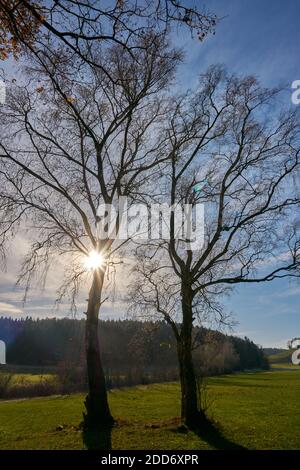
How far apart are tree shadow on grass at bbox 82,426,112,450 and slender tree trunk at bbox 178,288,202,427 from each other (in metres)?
2.88

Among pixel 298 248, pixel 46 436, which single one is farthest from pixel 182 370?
pixel 298 248

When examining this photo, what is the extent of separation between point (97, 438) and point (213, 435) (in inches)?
150

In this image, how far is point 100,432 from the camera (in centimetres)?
1353

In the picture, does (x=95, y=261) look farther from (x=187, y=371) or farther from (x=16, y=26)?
(x=16, y=26)

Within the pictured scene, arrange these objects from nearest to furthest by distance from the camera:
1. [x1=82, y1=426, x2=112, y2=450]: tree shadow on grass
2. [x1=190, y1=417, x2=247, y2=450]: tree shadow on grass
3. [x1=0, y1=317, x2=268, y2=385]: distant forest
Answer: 1. [x1=82, y1=426, x2=112, y2=450]: tree shadow on grass
2. [x1=190, y1=417, x2=247, y2=450]: tree shadow on grass
3. [x1=0, y1=317, x2=268, y2=385]: distant forest

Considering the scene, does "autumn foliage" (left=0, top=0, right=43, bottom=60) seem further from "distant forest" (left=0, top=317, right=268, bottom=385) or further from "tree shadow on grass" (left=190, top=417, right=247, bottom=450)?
"distant forest" (left=0, top=317, right=268, bottom=385)

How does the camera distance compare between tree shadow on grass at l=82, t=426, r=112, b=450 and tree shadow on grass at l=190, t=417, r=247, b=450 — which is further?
tree shadow on grass at l=190, t=417, r=247, b=450

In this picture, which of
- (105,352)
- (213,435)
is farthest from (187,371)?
(105,352)

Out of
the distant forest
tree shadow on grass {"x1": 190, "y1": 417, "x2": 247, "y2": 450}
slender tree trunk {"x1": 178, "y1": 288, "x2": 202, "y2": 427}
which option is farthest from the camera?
the distant forest

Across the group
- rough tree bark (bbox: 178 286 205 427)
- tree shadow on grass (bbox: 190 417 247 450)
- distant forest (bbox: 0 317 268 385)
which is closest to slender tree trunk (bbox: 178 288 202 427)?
rough tree bark (bbox: 178 286 205 427)

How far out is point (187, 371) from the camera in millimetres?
15297

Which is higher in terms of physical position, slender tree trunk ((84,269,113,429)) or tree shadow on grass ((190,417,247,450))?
slender tree trunk ((84,269,113,429))

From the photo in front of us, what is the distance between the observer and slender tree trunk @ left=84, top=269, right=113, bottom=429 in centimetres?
1466
